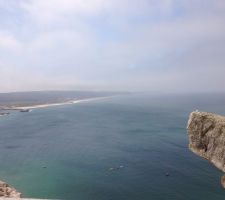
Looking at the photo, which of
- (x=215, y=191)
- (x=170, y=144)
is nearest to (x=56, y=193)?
(x=215, y=191)

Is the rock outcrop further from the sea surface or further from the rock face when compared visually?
the rock face

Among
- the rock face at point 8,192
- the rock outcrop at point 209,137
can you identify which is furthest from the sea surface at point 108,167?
the rock outcrop at point 209,137

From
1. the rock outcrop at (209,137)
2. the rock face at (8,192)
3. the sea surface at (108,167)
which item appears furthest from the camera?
the sea surface at (108,167)

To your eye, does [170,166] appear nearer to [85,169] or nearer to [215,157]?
[85,169]

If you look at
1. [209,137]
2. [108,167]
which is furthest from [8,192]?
[209,137]

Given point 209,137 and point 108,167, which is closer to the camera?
point 209,137

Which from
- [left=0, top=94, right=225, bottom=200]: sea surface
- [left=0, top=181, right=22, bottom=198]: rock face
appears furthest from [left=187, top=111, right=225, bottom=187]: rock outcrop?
[left=0, top=181, right=22, bottom=198]: rock face

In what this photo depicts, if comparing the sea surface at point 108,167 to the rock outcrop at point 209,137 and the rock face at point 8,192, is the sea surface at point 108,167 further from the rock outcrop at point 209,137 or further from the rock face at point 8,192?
the rock outcrop at point 209,137

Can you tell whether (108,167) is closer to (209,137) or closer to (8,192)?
(8,192)
